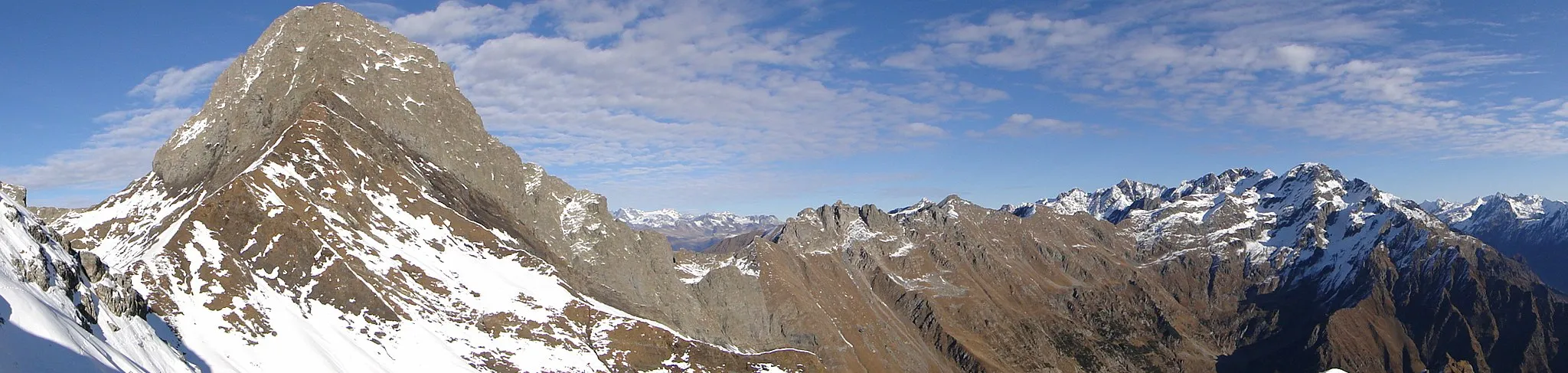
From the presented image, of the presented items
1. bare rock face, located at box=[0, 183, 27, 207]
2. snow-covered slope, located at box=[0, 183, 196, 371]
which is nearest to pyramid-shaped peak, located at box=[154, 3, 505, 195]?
bare rock face, located at box=[0, 183, 27, 207]

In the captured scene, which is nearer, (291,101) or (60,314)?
(60,314)

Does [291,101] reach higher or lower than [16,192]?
higher

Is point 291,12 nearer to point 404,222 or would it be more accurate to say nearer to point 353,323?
point 404,222

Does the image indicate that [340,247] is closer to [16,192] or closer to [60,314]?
[16,192]

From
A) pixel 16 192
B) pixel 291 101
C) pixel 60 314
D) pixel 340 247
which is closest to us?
pixel 60 314

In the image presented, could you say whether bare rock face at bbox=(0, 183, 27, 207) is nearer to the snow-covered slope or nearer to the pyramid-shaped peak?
the pyramid-shaped peak

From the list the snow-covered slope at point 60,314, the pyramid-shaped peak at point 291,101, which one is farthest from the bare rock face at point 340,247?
the snow-covered slope at point 60,314

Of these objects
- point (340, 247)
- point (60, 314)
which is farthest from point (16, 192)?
point (60, 314)
